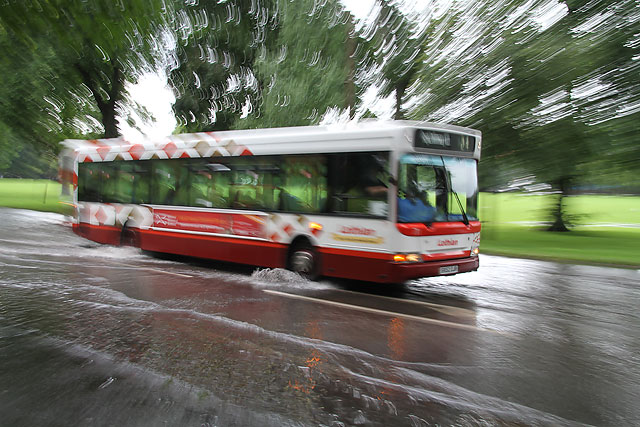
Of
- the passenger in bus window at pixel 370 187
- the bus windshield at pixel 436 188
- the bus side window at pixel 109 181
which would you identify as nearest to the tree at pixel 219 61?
the bus side window at pixel 109 181

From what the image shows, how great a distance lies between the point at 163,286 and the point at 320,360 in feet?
15.5

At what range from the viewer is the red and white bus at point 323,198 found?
8461mm

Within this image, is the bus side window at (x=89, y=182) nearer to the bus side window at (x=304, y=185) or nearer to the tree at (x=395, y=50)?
the bus side window at (x=304, y=185)

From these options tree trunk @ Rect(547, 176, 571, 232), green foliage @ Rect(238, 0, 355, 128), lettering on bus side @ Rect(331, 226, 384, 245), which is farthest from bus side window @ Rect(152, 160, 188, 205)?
tree trunk @ Rect(547, 176, 571, 232)

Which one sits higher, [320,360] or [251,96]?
[251,96]

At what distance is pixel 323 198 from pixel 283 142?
1.52 metres

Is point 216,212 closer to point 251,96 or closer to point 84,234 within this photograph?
point 84,234

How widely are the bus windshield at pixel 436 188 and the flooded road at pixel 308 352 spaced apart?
1.39 metres

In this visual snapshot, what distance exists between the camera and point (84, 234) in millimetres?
15148

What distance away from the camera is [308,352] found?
5.52m

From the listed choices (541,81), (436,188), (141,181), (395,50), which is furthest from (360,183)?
(395,50)

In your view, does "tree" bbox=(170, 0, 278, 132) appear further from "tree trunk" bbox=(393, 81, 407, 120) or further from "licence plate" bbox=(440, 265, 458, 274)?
"licence plate" bbox=(440, 265, 458, 274)

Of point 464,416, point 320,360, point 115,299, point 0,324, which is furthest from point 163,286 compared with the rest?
point 464,416

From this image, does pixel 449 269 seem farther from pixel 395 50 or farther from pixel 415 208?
pixel 395 50
